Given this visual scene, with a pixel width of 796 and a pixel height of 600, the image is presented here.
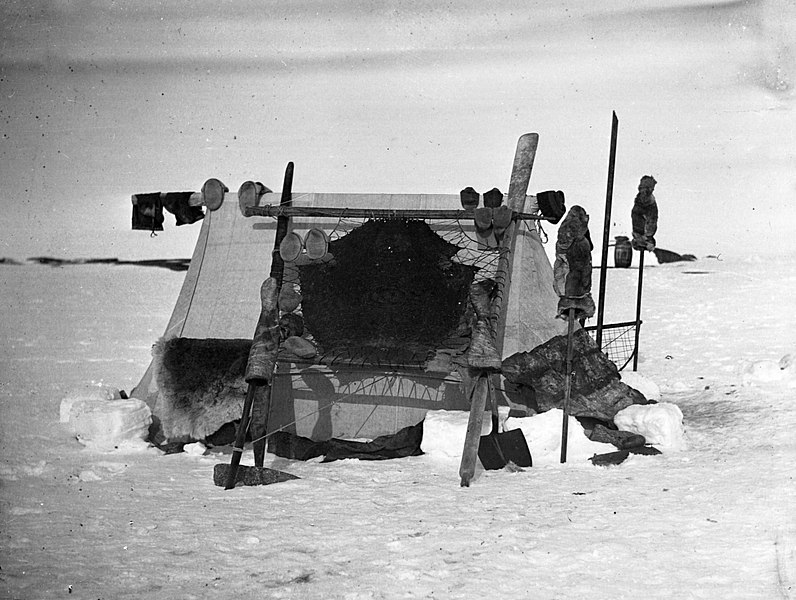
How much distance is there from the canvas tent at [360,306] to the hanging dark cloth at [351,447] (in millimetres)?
155

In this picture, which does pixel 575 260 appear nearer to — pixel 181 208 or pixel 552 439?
pixel 552 439

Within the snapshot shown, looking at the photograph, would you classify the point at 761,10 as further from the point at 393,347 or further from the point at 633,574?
the point at 633,574

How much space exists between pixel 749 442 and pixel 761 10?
8.69 ft

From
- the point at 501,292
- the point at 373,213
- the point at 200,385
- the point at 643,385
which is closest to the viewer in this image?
the point at 501,292

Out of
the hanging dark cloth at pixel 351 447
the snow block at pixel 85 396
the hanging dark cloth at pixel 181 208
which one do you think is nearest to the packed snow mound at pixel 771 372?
the hanging dark cloth at pixel 351 447

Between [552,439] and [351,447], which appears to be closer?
[552,439]

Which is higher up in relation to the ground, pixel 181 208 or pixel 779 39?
pixel 779 39

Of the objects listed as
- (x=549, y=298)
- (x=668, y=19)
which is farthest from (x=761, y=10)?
(x=549, y=298)

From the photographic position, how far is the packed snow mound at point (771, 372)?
6.58m

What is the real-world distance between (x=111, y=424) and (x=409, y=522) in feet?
7.77

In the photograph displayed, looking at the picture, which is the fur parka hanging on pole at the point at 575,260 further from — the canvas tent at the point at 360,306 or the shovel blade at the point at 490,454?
the shovel blade at the point at 490,454

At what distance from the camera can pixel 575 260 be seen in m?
4.92

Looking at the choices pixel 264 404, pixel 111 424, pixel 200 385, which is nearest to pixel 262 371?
pixel 264 404

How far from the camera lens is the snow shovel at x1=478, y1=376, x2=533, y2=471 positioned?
15.5ft
